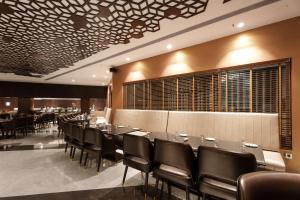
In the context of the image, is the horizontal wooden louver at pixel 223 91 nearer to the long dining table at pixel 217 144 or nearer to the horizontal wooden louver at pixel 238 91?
the horizontal wooden louver at pixel 238 91

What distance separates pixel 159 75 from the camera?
223 inches

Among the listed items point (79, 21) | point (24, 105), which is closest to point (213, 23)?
Result: point (79, 21)

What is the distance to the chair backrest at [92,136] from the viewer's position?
366 cm

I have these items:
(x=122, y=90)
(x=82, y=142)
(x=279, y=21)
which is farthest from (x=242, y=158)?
(x=122, y=90)

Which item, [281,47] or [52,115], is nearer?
[281,47]

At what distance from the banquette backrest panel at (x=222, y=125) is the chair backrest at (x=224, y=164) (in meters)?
1.75

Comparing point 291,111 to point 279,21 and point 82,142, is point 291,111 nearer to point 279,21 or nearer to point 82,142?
point 279,21

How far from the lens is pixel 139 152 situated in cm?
264

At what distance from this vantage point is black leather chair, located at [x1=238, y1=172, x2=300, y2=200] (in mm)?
1239

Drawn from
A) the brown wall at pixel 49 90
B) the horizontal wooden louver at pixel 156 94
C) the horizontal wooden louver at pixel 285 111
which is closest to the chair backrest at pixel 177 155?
the horizontal wooden louver at pixel 285 111

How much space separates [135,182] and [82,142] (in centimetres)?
157

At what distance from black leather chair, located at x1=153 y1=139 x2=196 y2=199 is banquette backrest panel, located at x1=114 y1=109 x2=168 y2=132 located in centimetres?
244

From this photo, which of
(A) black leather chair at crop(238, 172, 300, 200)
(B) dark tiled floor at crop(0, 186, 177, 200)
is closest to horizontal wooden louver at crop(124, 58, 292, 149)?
(B) dark tiled floor at crop(0, 186, 177, 200)

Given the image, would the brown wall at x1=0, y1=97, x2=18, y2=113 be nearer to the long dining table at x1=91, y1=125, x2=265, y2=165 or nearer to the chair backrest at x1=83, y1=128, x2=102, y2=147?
the chair backrest at x1=83, y1=128, x2=102, y2=147
